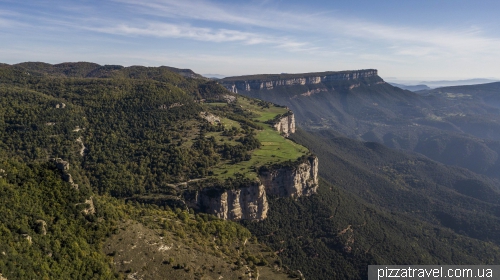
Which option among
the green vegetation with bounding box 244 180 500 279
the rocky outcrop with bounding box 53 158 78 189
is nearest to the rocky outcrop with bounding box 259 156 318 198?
the green vegetation with bounding box 244 180 500 279

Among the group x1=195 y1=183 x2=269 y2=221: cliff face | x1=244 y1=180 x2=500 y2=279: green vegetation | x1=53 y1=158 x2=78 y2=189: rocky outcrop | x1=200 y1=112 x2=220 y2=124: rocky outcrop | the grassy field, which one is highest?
x1=200 y1=112 x2=220 y2=124: rocky outcrop

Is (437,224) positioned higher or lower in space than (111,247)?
lower

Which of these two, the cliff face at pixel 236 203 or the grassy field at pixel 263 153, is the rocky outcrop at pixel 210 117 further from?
the cliff face at pixel 236 203

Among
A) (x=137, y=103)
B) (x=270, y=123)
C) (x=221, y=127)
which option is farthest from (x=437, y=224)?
(x=137, y=103)

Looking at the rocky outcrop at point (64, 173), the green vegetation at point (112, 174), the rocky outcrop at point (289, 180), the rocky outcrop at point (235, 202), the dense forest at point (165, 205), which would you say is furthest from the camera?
the rocky outcrop at point (289, 180)

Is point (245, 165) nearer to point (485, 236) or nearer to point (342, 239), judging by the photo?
point (342, 239)

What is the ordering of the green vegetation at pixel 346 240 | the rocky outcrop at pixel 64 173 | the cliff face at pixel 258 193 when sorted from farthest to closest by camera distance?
the green vegetation at pixel 346 240
the cliff face at pixel 258 193
the rocky outcrop at pixel 64 173

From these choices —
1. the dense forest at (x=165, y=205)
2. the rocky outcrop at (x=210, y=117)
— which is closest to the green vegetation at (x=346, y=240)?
the dense forest at (x=165, y=205)

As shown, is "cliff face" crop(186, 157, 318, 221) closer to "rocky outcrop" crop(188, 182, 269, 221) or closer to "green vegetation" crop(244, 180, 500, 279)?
"rocky outcrop" crop(188, 182, 269, 221)
